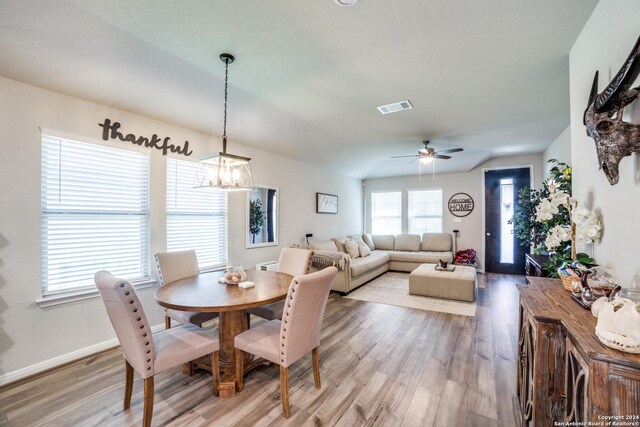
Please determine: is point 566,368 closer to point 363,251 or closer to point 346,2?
point 346,2

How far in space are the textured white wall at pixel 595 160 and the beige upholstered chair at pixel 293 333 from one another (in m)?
1.65

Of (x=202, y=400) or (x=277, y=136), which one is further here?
(x=277, y=136)

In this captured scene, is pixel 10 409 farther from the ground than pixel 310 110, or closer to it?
closer to it

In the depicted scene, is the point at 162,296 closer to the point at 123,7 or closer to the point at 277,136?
the point at 123,7

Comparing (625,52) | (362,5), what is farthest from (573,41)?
(362,5)

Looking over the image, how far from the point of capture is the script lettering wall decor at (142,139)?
9.57 ft

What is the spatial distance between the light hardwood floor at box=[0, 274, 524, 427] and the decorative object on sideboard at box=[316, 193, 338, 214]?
3416 mm

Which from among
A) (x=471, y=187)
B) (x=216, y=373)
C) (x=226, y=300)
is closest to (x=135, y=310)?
(x=226, y=300)

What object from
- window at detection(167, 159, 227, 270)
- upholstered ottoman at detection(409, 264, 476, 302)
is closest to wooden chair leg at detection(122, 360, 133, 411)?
window at detection(167, 159, 227, 270)

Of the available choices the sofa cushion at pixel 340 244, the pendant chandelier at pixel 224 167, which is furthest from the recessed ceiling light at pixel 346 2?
the sofa cushion at pixel 340 244

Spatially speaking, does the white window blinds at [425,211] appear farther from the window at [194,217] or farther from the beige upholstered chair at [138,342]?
the beige upholstered chair at [138,342]

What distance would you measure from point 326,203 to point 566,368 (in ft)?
17.9

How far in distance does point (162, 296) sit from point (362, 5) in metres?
2.58

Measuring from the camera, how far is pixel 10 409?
6.58 ft
